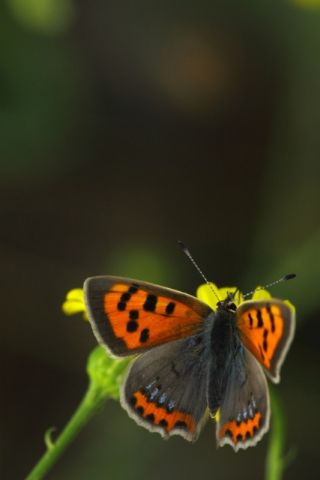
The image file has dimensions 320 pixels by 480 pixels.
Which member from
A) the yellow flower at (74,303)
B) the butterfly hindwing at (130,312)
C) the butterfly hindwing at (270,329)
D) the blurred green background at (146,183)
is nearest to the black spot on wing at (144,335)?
the butterfly hindwing at (130,312)

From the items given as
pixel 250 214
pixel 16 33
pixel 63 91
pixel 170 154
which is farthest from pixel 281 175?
pixel 16 33

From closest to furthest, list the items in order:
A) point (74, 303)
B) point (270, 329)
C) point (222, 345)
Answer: point (270, 329)
point (222, 345)
point (74, 303)

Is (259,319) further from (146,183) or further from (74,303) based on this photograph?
(146,183)

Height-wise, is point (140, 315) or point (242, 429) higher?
point (140, 315)

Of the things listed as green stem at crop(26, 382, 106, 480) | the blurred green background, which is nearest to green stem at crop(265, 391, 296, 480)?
green stem at crop(26, 382, 106, 480)

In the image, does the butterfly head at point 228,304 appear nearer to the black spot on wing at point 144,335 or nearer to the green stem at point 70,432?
the black spot on wing at point 144,335

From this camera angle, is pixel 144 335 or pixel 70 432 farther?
pixel 70 432

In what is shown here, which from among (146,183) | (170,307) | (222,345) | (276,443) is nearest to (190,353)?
(222,345)
